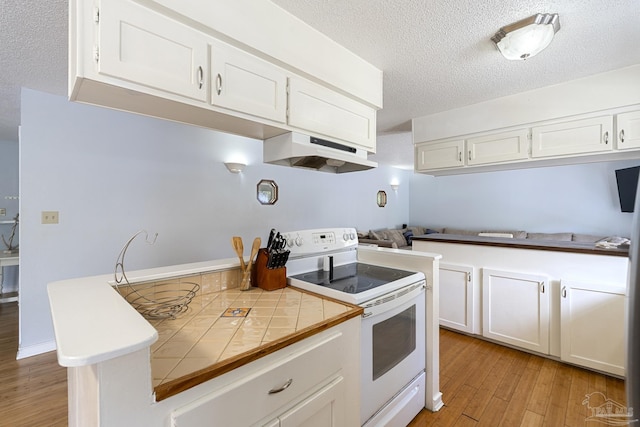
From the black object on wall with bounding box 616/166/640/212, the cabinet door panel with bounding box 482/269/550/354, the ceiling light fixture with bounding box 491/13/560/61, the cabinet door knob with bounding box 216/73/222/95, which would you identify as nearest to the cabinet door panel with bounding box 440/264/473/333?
the cabinet door panel with bounding box 482/269/550/354

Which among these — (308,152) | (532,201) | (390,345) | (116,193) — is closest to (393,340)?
(390,345)

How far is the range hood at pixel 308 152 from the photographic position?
4.77ft

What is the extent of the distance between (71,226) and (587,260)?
4.30 metres

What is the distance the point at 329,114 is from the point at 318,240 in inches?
31.2

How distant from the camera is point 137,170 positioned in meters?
2.73

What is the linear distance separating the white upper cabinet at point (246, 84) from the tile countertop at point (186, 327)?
84 cm

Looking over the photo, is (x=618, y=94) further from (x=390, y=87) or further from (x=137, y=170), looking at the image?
(x=137, y=170)

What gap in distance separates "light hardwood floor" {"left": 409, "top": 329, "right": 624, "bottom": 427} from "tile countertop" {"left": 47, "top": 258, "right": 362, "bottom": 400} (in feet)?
3.94

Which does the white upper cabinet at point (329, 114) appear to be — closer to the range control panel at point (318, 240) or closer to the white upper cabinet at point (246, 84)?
the white upper cabinet at point (246, 84)

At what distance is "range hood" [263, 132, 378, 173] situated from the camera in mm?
1455

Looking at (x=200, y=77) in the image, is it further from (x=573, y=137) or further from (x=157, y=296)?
(x=573, y=137)

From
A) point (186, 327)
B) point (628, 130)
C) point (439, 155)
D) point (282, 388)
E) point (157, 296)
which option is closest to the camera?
point (282, 388)

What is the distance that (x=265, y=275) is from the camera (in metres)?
1.46

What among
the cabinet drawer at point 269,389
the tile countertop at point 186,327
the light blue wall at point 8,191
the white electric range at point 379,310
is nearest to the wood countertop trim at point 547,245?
the white electric range at point 379,310
